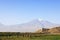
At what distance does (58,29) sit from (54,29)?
250 cm

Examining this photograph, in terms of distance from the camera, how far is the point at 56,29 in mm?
75875

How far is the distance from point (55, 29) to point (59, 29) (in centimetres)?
280

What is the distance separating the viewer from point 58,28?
253 feet

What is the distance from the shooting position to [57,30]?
7494 cm

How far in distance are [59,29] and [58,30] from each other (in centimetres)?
181

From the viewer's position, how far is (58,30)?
2963 inches

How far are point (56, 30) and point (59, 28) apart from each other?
428cm

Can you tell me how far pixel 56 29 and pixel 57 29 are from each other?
2.06 feet

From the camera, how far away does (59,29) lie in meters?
76.9

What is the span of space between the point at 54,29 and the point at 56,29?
60.7 inches

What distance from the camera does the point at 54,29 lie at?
74750 millimetres

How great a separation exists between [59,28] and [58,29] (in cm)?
194

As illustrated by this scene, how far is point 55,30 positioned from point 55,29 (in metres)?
1.37

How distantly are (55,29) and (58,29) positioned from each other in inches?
77.7
